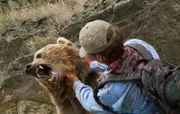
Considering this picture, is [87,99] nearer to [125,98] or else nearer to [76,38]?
[125,98]

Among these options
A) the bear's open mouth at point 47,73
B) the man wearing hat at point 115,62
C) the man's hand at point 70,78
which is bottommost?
the man's hand at point 70,78

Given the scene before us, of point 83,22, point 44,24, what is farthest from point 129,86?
point 44,24

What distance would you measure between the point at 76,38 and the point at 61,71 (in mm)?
2231

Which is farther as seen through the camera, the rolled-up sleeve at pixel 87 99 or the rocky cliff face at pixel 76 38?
the rocky cliff face at pixel 76 38

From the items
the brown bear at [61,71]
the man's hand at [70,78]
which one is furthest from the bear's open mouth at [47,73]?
the man's hand at [70,78]

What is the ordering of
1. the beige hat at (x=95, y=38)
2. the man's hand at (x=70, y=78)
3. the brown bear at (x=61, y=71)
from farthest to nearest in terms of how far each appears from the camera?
A: the brown bear at (x=61, y=71) < the man's hand at (x=70, y=78) < the beige hat at (x=95, y=38)

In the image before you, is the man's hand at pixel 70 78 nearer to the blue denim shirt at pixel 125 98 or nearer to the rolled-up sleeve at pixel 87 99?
the rolled-up sleeve at pixel 87 99

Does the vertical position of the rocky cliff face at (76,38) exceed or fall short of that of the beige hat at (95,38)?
it falls short

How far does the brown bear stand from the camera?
3600 mm

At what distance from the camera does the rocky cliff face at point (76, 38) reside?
4.79 meters

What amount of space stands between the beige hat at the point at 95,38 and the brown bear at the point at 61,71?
867 mm

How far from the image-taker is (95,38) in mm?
2643

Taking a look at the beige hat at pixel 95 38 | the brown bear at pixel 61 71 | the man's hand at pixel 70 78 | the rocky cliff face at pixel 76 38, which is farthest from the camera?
the rocky cliff face at pixel 76 38

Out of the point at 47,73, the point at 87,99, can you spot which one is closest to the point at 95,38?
the point at 87,99
